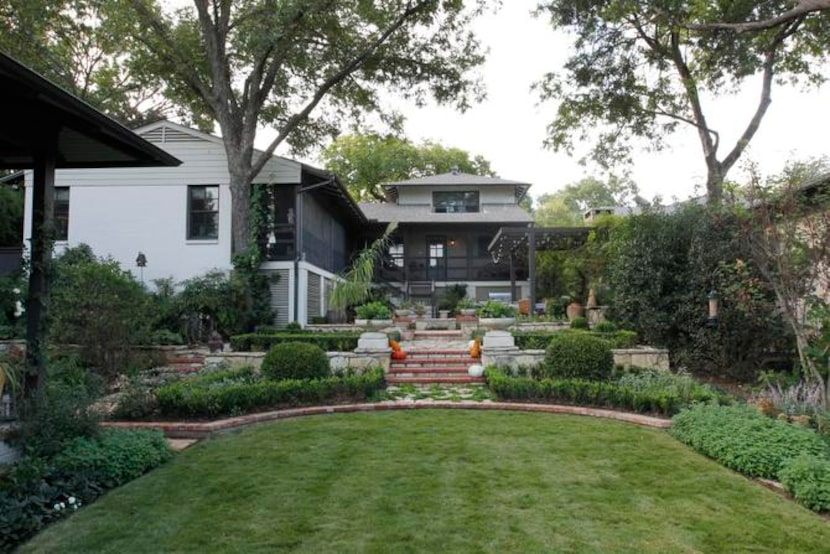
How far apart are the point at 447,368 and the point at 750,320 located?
5368mm

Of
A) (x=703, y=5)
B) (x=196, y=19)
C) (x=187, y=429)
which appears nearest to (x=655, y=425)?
(x=187, y=429)

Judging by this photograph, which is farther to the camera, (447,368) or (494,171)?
(494,171)

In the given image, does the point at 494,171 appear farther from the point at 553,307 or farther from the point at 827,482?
the point at 827,482

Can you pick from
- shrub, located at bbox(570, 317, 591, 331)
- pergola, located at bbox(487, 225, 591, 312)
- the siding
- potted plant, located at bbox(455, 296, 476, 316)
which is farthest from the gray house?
shrub, located at bbox(570, 317, 591, 331)

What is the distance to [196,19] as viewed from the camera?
17.5m

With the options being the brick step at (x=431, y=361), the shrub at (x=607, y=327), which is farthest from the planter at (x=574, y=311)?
the brick step at (x=431, y=361)

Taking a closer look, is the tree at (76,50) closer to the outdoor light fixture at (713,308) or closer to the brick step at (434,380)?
the brick step at (434,380)

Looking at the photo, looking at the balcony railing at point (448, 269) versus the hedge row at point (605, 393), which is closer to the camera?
the hedge row at point (605, 393)

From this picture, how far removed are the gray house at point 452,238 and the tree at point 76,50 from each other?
10.3 metres

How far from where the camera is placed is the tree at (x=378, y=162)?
3684 centimetres

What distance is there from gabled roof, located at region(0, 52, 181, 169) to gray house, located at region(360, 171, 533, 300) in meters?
18.9

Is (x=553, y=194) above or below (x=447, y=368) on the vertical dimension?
above

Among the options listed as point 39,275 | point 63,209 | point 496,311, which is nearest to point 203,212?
point 63,209

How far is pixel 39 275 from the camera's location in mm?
5016
